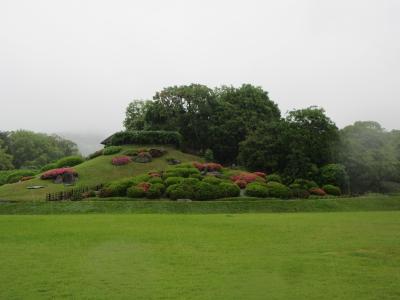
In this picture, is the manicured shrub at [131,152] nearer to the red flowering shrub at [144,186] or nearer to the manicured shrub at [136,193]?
the red flowering shrub at [144,186]

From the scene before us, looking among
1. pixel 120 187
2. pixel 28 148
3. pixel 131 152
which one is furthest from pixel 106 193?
pixel 28 148

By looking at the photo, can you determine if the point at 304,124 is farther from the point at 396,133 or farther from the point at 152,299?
the point at 152,299

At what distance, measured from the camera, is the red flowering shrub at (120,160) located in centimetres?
4646

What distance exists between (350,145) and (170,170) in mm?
18710

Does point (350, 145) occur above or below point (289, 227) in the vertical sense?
above

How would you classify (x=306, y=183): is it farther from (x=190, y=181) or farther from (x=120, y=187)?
(x=120, y=187)

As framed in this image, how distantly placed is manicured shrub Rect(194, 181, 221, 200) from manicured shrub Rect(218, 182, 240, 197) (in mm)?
390

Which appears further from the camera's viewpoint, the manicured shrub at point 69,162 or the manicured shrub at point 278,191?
the manicured shrub at point 69,162

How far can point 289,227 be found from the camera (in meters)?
21.0

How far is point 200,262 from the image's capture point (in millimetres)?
12750

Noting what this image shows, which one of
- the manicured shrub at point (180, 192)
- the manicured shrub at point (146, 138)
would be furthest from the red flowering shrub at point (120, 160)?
the manicured shrub at point (180, 192)

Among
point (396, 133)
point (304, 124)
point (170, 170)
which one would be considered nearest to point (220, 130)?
point (304, 124)

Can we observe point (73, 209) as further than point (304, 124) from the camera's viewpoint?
No

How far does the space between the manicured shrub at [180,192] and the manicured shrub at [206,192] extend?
0.49m
